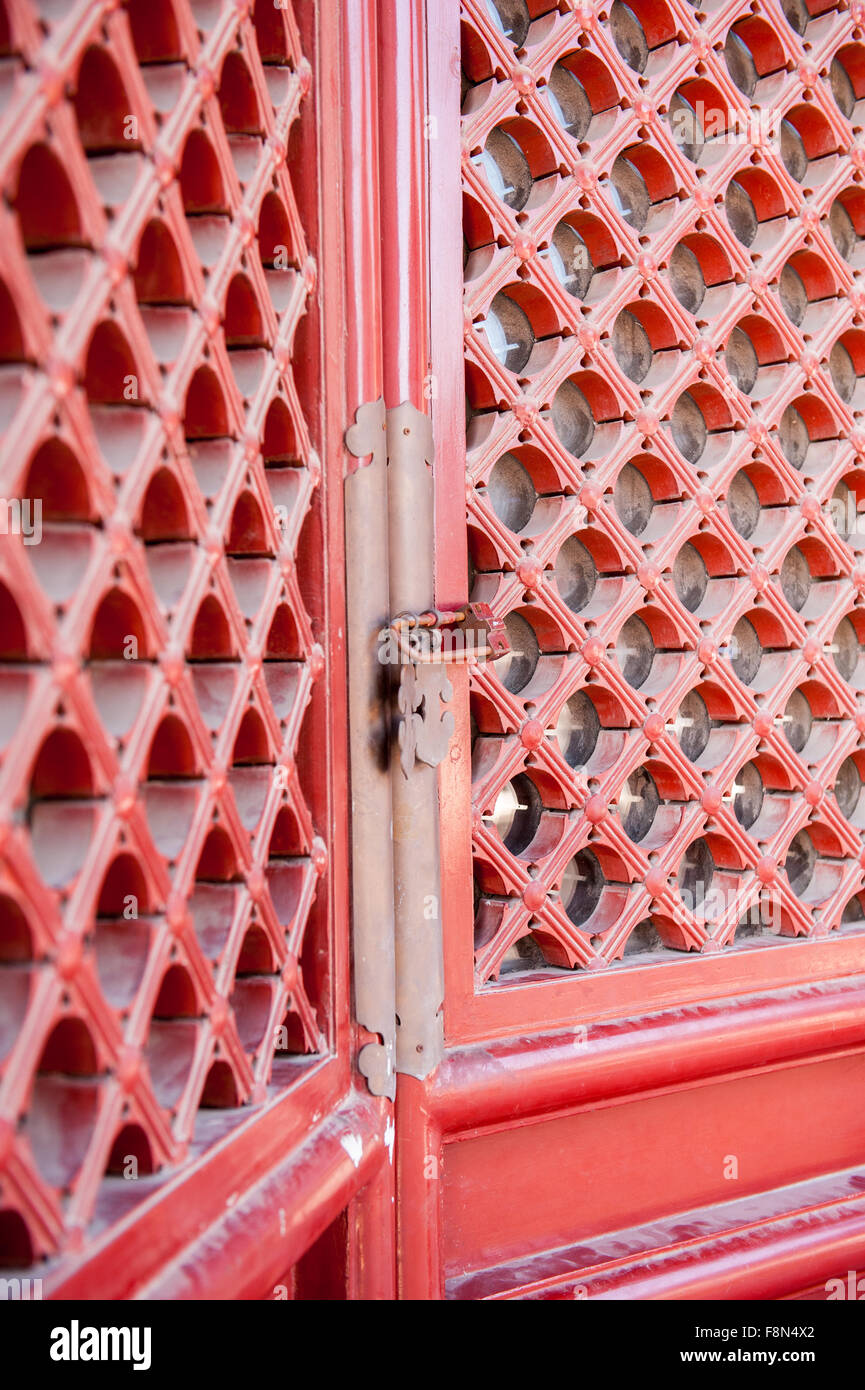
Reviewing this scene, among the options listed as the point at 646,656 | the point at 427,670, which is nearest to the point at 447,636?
the point at 427,670

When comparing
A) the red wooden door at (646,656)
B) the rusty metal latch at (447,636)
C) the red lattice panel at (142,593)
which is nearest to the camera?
the red lattice panel at (142,593)

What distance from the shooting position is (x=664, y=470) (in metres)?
1.67

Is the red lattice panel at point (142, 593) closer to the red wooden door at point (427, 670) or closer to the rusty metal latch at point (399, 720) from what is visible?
the red wooden door at point (427, 670)

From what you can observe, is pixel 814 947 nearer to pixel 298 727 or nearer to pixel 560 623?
pixel 560 623

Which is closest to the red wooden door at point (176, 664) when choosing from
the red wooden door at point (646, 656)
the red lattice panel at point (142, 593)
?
the red lattice panel at point (142, 593)

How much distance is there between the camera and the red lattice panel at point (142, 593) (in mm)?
650

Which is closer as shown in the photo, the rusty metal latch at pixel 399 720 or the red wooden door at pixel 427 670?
the red wooden door at pixel 427 670

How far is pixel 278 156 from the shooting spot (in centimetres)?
106

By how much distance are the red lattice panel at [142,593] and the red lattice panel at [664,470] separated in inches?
16.3

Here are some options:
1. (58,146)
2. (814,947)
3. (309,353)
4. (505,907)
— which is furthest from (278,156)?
(814,947)

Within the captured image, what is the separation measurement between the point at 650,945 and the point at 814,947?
0.30 metres

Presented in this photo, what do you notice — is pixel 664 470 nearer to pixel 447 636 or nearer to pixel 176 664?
pixel 447 636

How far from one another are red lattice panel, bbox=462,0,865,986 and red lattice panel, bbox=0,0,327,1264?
16.3 inches

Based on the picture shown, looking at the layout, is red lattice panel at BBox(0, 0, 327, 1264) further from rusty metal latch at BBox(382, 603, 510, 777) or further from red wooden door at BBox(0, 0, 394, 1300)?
rusty metal latch at BBox(382, 603, 510, 777)
